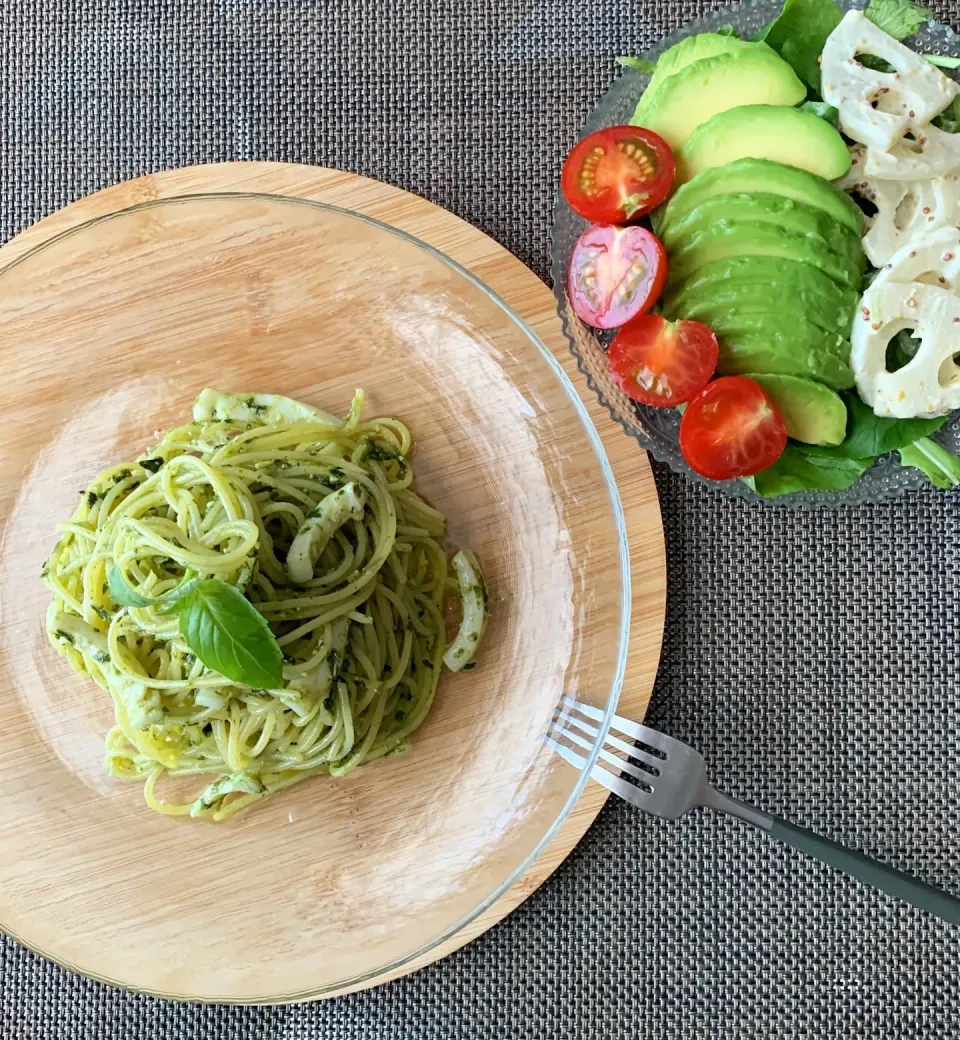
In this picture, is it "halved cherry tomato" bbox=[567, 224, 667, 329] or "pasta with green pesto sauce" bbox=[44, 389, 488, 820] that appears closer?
"pasta with green pesto sauce" bbox=[44, 389, 488, 820]

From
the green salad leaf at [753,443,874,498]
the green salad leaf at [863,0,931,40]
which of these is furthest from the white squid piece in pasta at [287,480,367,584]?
the green salad leaf at [863,0,931,40]

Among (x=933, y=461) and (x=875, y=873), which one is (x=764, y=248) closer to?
(x=933, y=461)

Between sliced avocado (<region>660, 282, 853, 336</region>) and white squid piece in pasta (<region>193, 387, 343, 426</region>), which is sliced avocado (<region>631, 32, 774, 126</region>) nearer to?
sliced avocado (<region>660, 282, 853, 336</region>)

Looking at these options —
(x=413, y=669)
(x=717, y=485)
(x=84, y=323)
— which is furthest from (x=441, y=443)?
(x=84, y=323)

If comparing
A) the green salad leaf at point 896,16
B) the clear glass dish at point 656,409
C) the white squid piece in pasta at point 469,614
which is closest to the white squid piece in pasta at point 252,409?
the white squid piece in pasta at point 469,614

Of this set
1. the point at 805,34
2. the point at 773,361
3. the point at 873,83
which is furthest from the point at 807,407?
the point at 805,34
